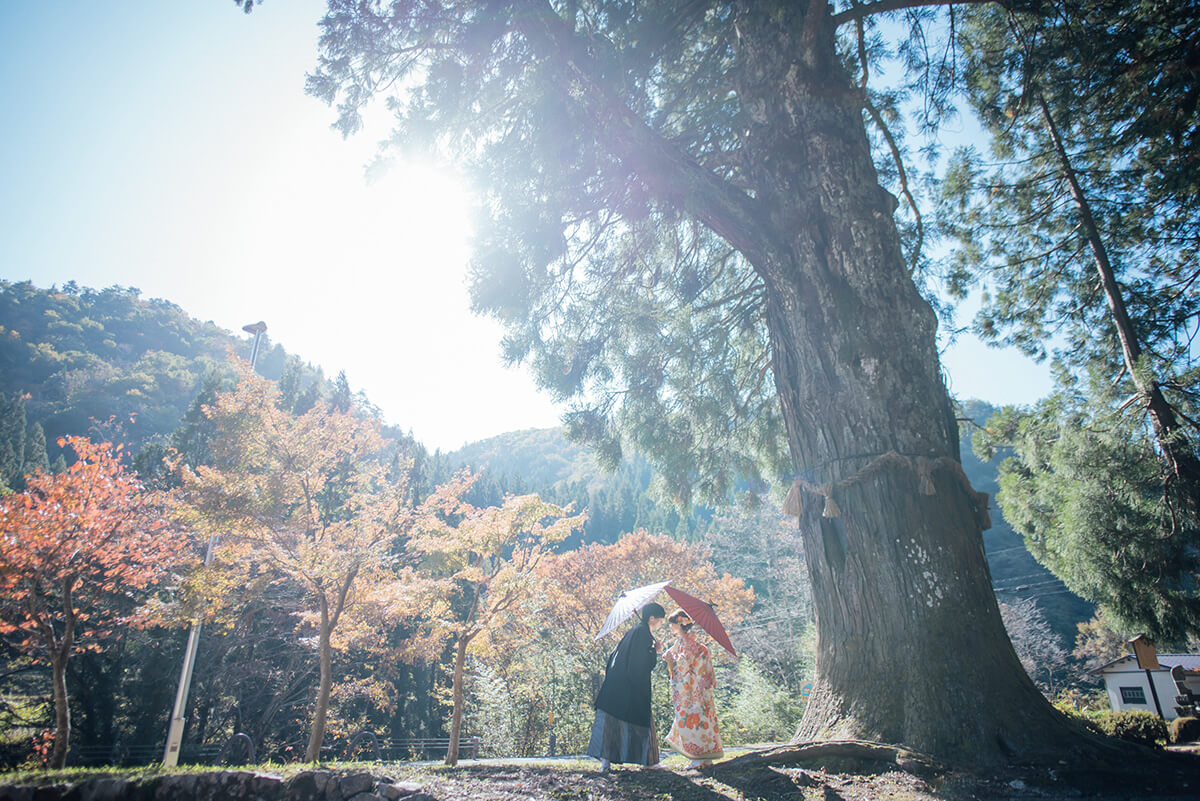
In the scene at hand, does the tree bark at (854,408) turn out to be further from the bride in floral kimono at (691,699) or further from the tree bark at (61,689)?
the tree bark at (61,689)

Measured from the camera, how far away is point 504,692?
53.5 feet

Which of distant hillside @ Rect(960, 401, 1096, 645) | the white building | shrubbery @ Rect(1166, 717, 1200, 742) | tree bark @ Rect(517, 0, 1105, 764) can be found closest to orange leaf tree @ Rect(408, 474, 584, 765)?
tree bark @ Rect(517, 0, 1105, 764)

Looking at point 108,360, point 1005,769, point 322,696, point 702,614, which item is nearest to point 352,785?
point 702,614

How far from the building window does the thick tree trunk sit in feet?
77.1

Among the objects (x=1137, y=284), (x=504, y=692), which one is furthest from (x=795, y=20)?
(x=504, y=692)

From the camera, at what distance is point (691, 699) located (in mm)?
4773

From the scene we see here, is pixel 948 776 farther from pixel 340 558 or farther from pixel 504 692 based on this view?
pixel 504 692

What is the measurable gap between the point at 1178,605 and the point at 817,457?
4.12 metres

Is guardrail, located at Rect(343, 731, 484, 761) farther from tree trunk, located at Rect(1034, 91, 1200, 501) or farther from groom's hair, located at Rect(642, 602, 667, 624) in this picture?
tree trunk, located at Rect(1034, 91, 1200, 501)

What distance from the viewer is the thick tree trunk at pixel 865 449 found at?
290 centimetres

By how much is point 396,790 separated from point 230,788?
1.30 metres

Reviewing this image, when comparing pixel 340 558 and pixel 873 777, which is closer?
pixel 873 777

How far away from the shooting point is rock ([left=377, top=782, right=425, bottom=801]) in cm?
289

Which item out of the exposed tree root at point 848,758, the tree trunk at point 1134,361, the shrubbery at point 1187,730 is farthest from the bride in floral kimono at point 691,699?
the shrubbery at point 1187,730
